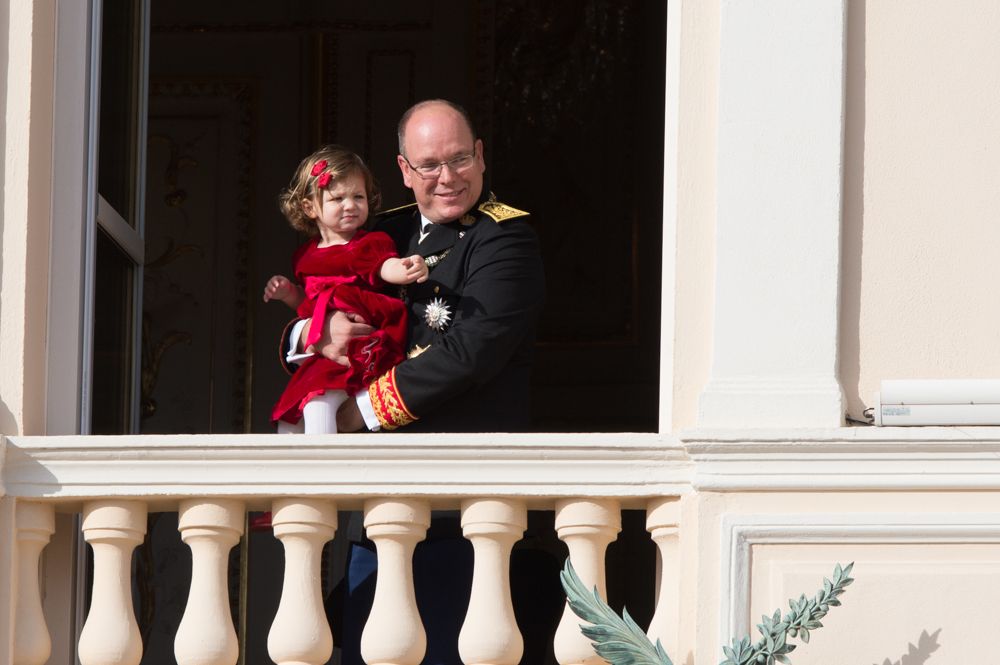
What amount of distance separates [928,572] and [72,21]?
2.36 m

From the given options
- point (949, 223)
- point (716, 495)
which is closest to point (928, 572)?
point (716, 495)

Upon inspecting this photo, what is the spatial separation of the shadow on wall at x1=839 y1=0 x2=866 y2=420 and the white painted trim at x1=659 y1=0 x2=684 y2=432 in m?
0.38

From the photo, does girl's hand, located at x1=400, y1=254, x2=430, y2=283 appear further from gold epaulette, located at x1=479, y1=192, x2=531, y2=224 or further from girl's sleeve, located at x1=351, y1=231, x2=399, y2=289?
gold epaulette, located at x1=479, y1=192, x2=531, y2=224

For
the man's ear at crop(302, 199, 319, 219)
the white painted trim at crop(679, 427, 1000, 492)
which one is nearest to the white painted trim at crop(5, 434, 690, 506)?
the white painted trim at crop(679, 427, 1000, 492)

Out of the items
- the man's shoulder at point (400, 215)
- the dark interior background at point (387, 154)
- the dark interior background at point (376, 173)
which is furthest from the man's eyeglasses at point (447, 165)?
the dark interior background at point (387, 154)

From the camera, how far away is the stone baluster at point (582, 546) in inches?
189

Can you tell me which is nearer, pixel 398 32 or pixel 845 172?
pixel 845 172

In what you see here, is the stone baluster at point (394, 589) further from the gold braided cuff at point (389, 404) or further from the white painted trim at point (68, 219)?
the white painted trim at point (68, 219)

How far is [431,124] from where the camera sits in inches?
207

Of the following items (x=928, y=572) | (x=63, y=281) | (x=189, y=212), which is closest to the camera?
(x=928, y=572)

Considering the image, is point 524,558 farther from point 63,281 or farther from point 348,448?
point 63,281

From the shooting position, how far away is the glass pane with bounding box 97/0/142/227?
17.7 ft

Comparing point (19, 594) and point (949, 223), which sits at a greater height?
point (949, 223)

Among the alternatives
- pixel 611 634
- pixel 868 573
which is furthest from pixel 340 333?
pixel 868 573
